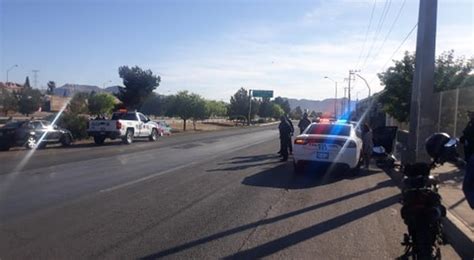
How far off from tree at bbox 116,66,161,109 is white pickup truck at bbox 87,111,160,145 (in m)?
41.9

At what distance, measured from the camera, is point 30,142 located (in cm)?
2603

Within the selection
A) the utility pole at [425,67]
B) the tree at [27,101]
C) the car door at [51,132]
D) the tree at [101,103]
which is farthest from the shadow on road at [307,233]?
the tree at [27,101]

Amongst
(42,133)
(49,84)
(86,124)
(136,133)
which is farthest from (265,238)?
(49,84)

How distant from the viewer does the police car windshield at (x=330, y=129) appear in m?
15.8

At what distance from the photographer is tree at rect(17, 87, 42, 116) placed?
75938 millimetres

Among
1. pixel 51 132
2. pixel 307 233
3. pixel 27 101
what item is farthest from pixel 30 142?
pixel 27 101

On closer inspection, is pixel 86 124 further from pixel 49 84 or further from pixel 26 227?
pixel 49 84

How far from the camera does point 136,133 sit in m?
32.5

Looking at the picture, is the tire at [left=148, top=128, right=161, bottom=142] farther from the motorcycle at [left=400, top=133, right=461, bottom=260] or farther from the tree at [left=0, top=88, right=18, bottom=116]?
the tree at [left=0, top=88, right=18, bottom=116]

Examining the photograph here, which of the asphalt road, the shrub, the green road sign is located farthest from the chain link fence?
the green road sign

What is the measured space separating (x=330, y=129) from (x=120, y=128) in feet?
55.2

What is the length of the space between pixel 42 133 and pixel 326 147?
1668cm

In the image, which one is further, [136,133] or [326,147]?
[136,133]

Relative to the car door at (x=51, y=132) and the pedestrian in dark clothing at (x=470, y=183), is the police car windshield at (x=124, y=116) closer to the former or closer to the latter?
the car door at (x=51, y=132)
